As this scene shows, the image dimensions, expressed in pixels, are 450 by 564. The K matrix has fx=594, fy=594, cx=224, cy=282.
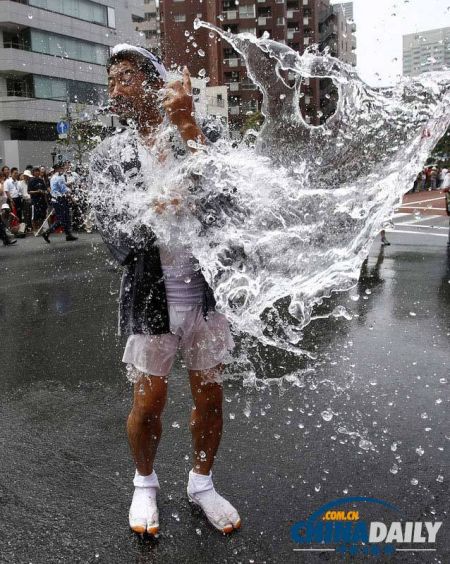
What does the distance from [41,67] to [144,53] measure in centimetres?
4808

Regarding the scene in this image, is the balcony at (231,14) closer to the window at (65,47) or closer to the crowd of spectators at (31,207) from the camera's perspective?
the window at (65,47)

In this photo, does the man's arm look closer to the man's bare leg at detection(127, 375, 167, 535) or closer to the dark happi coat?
the dark happi coat

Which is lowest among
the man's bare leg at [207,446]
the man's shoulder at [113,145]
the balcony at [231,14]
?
the man's bare leg at [207,446]

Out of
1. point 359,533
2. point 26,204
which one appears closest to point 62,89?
point 26,204

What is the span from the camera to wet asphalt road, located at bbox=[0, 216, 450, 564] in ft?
8.68

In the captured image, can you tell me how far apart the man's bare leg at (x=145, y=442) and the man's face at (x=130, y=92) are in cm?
117

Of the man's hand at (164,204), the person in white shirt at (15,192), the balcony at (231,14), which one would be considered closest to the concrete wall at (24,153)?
the person in white shirt at (15,192)

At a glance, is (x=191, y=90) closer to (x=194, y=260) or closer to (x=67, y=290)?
(x=194, y=260)

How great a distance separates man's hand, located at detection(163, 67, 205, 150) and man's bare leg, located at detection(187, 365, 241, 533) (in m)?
1.05

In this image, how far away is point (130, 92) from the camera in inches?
99.0

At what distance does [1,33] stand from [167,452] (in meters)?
48.5

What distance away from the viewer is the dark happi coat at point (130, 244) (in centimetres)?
254

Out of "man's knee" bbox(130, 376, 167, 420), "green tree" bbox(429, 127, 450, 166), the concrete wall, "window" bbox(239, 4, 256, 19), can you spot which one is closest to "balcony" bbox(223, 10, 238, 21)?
"window" bbox(239, 4, 256, 19)

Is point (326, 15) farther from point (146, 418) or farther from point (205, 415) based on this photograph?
point (146, 418)
